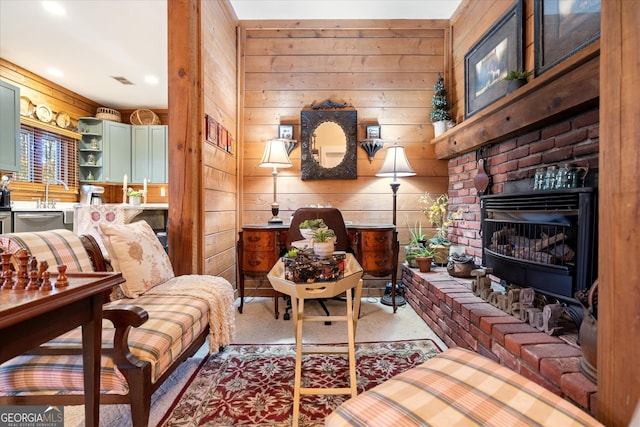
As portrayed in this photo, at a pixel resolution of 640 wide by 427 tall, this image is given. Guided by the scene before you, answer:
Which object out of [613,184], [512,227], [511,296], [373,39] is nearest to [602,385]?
[613,184]

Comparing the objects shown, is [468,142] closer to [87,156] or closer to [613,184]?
[613,184]

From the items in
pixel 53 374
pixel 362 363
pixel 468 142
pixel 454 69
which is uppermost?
pixel 454 69

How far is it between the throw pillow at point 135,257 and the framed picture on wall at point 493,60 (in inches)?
105

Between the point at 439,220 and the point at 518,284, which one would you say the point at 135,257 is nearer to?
the point at 518,284

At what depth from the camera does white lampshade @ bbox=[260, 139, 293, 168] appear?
3031 mm

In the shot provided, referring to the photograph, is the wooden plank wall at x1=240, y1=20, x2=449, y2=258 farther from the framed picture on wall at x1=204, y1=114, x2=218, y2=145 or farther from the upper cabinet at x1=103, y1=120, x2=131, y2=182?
the upper cabinet at x1=103, y1=120, x2=131, y2=182

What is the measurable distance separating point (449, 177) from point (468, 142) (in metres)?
0.74

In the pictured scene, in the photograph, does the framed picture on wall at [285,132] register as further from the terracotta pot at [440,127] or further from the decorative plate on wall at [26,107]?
the decorative plate on wall at [26,107]

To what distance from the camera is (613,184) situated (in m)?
0.83

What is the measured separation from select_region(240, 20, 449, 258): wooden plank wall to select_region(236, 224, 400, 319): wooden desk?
0.61m

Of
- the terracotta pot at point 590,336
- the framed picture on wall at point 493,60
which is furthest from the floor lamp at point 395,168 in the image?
the terracotta pot at point 590,336

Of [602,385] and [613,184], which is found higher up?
[613,184]

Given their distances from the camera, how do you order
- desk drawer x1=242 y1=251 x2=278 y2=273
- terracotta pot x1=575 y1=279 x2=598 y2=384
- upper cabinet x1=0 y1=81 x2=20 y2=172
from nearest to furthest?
1. terracotta pot x1=575 y1=279 x2=598 y2=384
2. desk drawer x1=242 y1=251 x2=278 y2=273
3. upper cabinet x1=0 y1=81 x2=20 y2=172

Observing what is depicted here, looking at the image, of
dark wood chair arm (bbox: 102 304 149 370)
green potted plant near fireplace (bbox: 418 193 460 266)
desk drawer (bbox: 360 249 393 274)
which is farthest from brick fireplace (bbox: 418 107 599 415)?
dark wood chair arm (bbox: 102 304 149 370)
